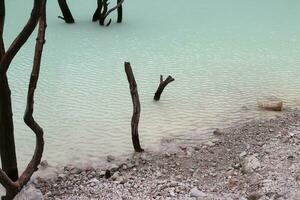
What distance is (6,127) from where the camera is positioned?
3111 millimetres

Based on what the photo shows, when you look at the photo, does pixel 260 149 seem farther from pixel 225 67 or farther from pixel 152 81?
pixel 225 67

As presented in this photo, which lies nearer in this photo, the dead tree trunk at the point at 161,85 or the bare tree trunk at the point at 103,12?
the dead tree trunk at the point at 161,85

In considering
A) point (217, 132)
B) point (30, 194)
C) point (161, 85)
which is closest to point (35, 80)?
point (30, 194)

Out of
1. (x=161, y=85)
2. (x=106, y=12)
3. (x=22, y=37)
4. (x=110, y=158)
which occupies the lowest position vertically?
(x=110, y=158)

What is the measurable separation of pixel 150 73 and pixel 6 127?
3.50m

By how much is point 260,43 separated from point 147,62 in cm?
240

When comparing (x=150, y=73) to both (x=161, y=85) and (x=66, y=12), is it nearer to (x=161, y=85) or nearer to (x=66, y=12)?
(x=161, y=85)

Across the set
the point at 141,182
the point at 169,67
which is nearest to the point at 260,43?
the point at 169,67

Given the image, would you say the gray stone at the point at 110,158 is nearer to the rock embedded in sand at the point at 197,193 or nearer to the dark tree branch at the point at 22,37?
the rock embedded in sand at the point at 197,193

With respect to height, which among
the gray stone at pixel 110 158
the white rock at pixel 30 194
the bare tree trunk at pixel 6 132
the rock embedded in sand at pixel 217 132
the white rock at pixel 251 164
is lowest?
the gray stone at pixel 110 158

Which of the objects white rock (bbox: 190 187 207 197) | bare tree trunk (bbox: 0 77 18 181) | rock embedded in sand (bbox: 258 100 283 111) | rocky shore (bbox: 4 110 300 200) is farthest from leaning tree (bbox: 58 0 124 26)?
white rock (bbox: 190 187 207 197)

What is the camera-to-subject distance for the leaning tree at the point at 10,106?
2596mm

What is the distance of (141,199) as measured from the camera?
3.28 m

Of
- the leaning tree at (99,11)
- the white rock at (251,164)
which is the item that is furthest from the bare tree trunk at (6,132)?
the leaning tree at (99,11)
